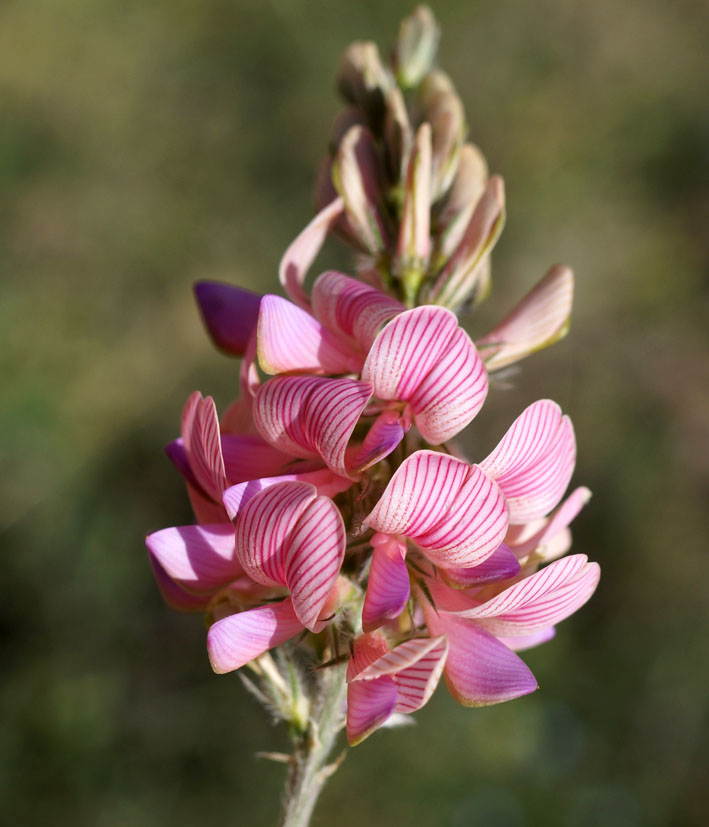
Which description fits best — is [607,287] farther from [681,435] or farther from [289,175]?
[289,175]

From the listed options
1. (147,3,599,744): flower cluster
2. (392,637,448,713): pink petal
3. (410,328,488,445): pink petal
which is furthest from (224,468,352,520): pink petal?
(392,637,448,713): pink petal

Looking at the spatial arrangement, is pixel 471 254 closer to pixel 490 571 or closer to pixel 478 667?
pixel 490 571

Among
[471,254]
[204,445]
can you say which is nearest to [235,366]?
[471,254]

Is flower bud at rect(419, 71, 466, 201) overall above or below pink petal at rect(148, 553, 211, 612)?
above

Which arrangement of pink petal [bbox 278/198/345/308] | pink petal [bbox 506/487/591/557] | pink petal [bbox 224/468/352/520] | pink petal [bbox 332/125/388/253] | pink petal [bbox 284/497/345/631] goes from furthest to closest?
pink petal [bbox 332/125/388/253], pink petal [bbox 278/198/345/308], pink petal [bbox 506/487/591/557], pink petal [bbox 224/468/352/520], pink petal [bbox 284/497/345/631]

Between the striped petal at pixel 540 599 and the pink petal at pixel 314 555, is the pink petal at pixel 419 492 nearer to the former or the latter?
the pink petal at pixel 314 555

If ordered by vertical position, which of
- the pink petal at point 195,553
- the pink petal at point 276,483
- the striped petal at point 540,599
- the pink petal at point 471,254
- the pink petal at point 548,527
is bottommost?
the striped petal at point 540,599

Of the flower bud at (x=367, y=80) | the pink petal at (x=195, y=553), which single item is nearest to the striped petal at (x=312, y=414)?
the pink petal at (x=195, y=553)

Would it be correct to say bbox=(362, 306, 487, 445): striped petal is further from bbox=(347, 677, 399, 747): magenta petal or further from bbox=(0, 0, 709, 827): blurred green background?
bbox=(0, 0, 709, 827): blurred green background
